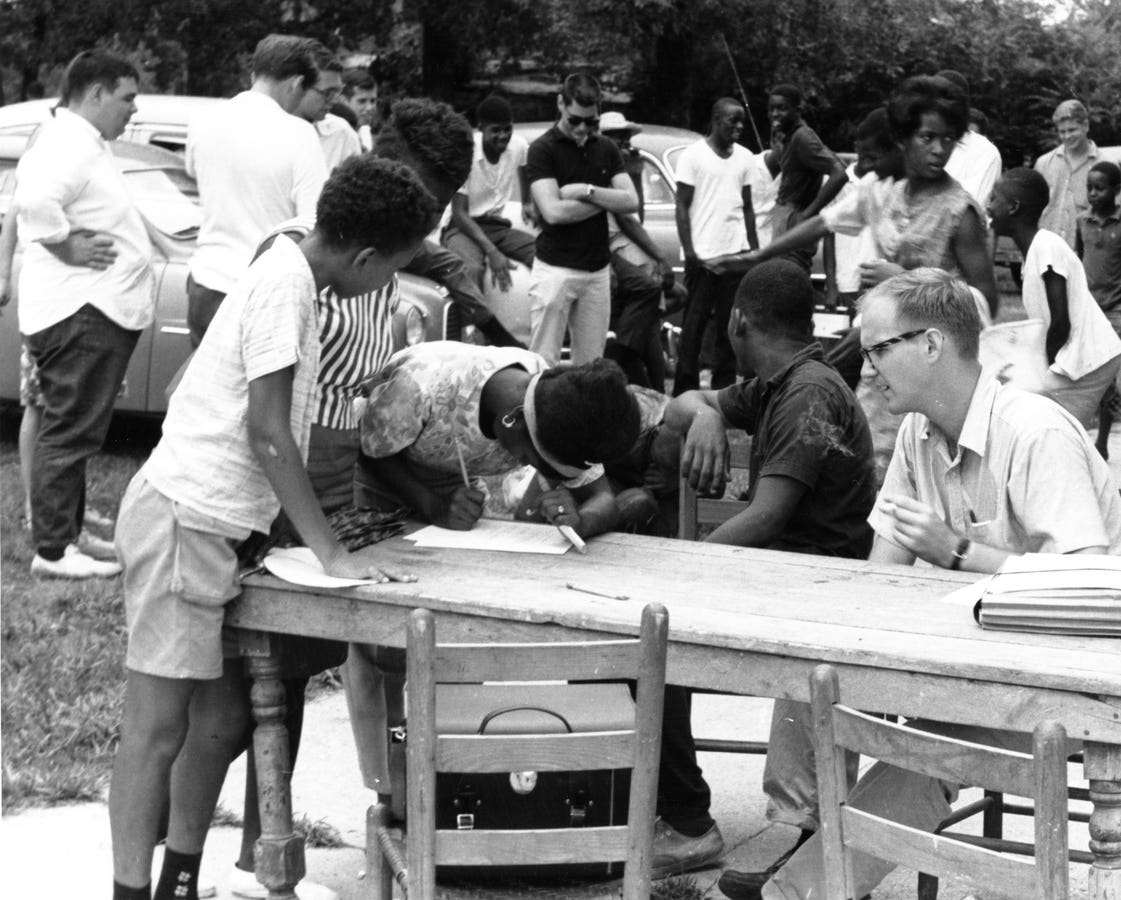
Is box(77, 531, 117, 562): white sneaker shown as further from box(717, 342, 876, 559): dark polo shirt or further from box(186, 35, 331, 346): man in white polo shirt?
box(717, 342, 876, 559): dark polo shirt

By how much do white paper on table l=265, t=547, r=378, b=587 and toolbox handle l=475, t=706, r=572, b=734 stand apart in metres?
0.38

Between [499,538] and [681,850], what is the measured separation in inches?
37.8

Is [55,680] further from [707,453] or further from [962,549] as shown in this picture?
[962,549]

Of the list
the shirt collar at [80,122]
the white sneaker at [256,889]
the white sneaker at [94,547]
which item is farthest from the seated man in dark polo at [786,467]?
the white sneaker at [94,547]

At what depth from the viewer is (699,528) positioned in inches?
190

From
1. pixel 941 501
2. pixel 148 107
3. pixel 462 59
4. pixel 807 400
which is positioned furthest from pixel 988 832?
pixel 462 59

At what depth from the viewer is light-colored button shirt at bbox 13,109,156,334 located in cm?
621

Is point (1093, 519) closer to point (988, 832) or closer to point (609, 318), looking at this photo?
point (988, 832)

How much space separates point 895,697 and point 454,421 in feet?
4.20

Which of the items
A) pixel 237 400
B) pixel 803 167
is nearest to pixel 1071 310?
pixel 237 400

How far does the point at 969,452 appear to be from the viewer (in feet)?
11.9

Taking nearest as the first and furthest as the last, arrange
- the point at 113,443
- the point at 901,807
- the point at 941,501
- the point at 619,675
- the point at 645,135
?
1. the point at 619,675
2. the point at 901,807
3. the point at 941,501
4. the point at 113,443
5. the point at 645,135

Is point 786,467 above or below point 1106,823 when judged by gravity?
above

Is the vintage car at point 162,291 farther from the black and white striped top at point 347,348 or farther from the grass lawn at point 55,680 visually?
the black and white striped top at point 347,348
